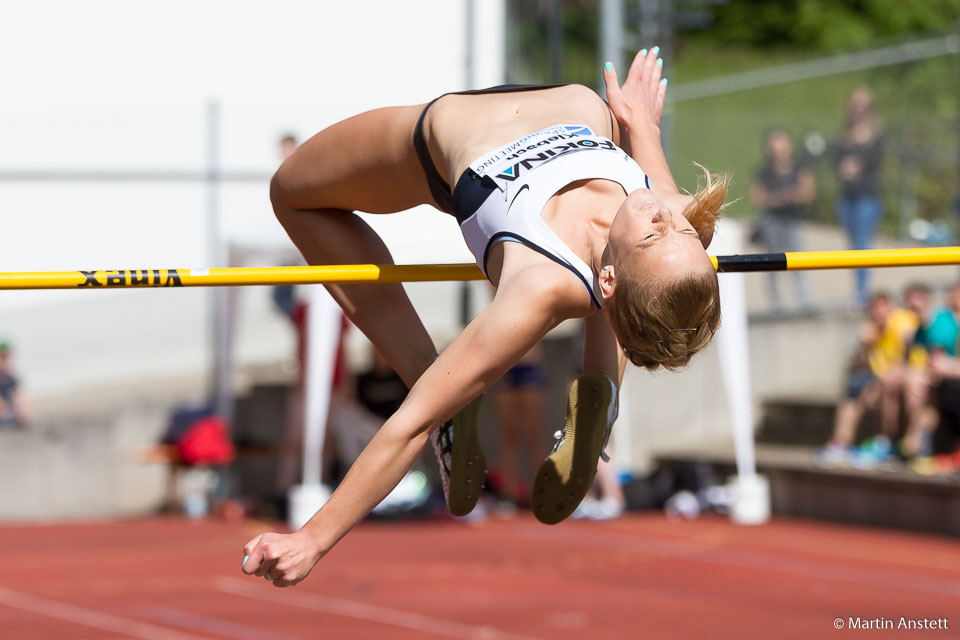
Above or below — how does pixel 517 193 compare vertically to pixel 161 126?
below

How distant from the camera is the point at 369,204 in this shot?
413cm

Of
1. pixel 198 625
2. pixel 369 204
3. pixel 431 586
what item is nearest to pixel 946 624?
pixel 431 586

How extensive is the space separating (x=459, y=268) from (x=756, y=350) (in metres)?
8.59

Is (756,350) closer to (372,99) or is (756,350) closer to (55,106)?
(372,99)

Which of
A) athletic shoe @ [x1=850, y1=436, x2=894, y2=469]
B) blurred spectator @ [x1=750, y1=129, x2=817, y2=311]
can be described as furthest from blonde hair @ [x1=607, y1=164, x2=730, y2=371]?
blurred spectator @ [x1=750, y1=129, x2=817, y2=311]

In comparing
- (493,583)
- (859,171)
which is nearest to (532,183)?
(493,583)

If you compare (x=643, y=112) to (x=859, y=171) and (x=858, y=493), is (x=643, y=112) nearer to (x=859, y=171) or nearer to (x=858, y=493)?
(x=858, y=493)

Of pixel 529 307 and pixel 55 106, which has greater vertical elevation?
pixel 55 106

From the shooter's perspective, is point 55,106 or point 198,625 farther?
point 55,106

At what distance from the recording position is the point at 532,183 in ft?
11.6

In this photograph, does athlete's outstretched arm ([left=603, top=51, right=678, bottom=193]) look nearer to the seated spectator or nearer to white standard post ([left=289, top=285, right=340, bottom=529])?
white standard post ([left=289, top=285, right=340, bottom=529])

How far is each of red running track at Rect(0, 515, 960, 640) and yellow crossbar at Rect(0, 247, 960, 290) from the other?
9.30 feet

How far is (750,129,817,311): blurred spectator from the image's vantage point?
11.7 metres

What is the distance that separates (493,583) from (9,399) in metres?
4.56
